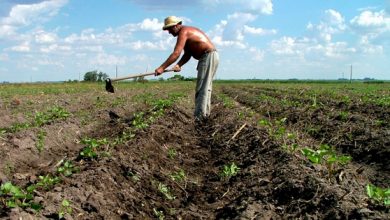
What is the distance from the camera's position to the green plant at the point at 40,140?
28.0 ft

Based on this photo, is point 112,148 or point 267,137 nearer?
point 112,148

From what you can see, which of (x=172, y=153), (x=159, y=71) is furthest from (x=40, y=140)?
(x=172, y=153)

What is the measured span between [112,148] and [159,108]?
611 centimetres

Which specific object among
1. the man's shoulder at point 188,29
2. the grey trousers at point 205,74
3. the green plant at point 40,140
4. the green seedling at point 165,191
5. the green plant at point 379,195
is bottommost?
the green seedling at point 165,191

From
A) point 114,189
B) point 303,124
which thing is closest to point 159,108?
point 303,124

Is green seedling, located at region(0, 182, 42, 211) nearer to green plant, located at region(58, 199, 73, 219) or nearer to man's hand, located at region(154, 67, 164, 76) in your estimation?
green plant, located at region(58, 199, 73, 219)

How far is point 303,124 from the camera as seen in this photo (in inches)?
426

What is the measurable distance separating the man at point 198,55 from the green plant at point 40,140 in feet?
8.16

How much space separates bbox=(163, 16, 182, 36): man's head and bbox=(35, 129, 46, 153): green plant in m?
3.12

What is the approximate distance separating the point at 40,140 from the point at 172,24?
132 inches

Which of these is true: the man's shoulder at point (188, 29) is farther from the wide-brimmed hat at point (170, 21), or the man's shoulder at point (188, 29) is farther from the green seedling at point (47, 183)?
the green seedling at point (47, 183)

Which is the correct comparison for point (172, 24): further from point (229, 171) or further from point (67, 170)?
point (67, 170)

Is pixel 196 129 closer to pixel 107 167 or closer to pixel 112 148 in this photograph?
pixel 112 148

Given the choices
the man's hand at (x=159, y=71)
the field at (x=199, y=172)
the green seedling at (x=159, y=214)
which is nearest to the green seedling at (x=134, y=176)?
the field at (x=199, y=172)
